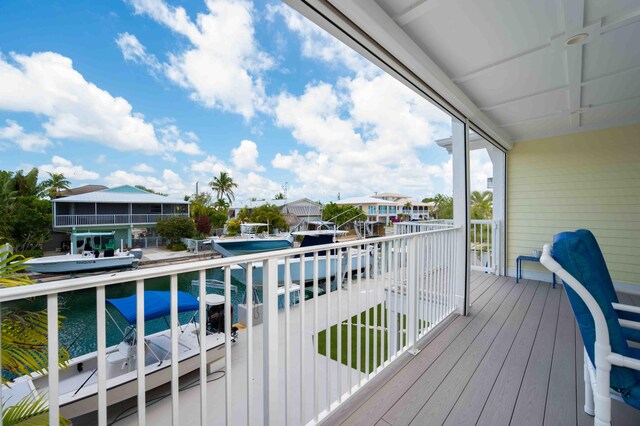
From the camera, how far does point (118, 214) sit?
477 inches

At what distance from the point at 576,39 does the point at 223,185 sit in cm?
3406

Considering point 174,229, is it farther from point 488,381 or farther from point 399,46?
point 488,381

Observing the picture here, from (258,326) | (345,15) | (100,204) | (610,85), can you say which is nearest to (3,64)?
(100,204)

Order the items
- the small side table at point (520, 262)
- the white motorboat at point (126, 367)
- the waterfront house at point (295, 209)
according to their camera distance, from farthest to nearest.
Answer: the waterfront house at point (295, 209)
the small side table at point (520, 262)
the white motorboat at point (126, 367)

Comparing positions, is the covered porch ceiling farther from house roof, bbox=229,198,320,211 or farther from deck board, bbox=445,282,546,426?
house roof, bbox=229,198,320,211

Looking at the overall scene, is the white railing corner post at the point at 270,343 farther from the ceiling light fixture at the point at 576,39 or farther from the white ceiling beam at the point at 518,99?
the white ceiling beam at the point at 518,99

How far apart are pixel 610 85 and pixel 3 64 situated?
73.9ft

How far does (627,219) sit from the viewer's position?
12.7ft

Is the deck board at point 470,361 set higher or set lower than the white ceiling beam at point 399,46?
lower

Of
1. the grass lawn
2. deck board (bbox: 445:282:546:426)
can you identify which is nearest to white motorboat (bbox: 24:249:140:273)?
the grass lawn

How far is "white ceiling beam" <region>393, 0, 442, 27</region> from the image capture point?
1645 mm

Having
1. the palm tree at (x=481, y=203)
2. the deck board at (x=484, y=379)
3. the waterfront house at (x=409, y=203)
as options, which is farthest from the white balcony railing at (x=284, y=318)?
the waterfront house at (x=409, y=203)

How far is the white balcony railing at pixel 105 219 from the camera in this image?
958 centimetres

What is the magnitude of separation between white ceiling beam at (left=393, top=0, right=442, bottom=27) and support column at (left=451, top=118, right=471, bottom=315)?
5.56 feet
